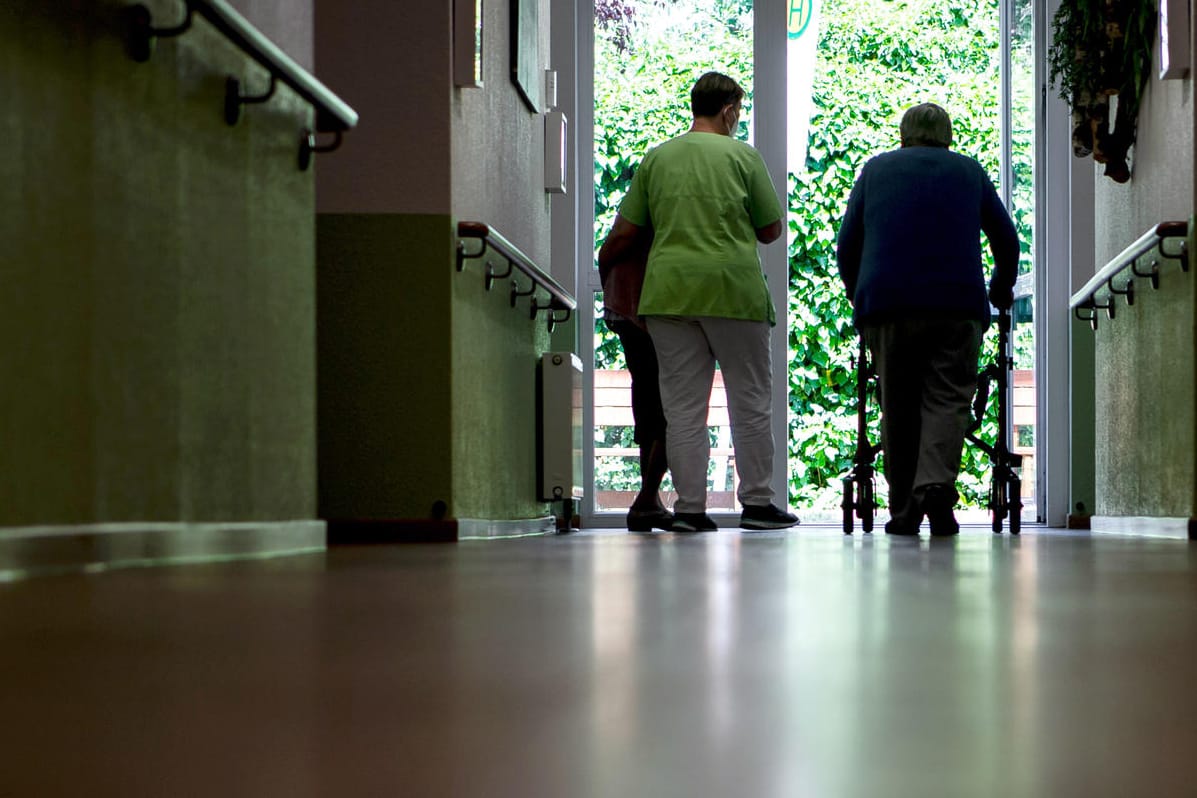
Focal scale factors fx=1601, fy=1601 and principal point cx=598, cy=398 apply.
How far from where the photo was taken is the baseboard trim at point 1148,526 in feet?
12.6

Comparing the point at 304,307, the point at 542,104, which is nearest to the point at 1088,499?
the point at 542,104

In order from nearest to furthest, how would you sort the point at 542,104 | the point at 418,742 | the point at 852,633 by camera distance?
1. the point at 418,742
2. the point at 852,633
3. the point at 542,104

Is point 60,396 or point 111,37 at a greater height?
point 111,37

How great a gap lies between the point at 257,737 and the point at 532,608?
796 mm

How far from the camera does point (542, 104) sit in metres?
6.20

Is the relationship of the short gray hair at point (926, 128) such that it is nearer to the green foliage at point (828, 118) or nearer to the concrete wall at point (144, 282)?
the concrete wall at point (144, 282)

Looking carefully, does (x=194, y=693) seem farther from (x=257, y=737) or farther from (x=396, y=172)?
(x=396, y=172)

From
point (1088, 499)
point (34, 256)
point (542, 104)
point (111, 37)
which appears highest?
point (542, 104)

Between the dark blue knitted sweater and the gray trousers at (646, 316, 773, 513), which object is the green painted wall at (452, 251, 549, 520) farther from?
the dark blue knitted sweater

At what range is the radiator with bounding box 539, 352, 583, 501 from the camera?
564 cm

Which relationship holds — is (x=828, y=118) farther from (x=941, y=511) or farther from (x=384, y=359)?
(x=384, y=359)

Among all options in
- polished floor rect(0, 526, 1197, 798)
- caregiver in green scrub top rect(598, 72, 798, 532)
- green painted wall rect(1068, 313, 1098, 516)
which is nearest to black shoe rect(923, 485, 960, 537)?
caregiver in green scrub top rect(598, 72, 798, 532)

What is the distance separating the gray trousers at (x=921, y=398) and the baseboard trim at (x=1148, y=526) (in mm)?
542

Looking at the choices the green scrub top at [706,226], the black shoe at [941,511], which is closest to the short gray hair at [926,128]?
the green scrub top at [706,226]
